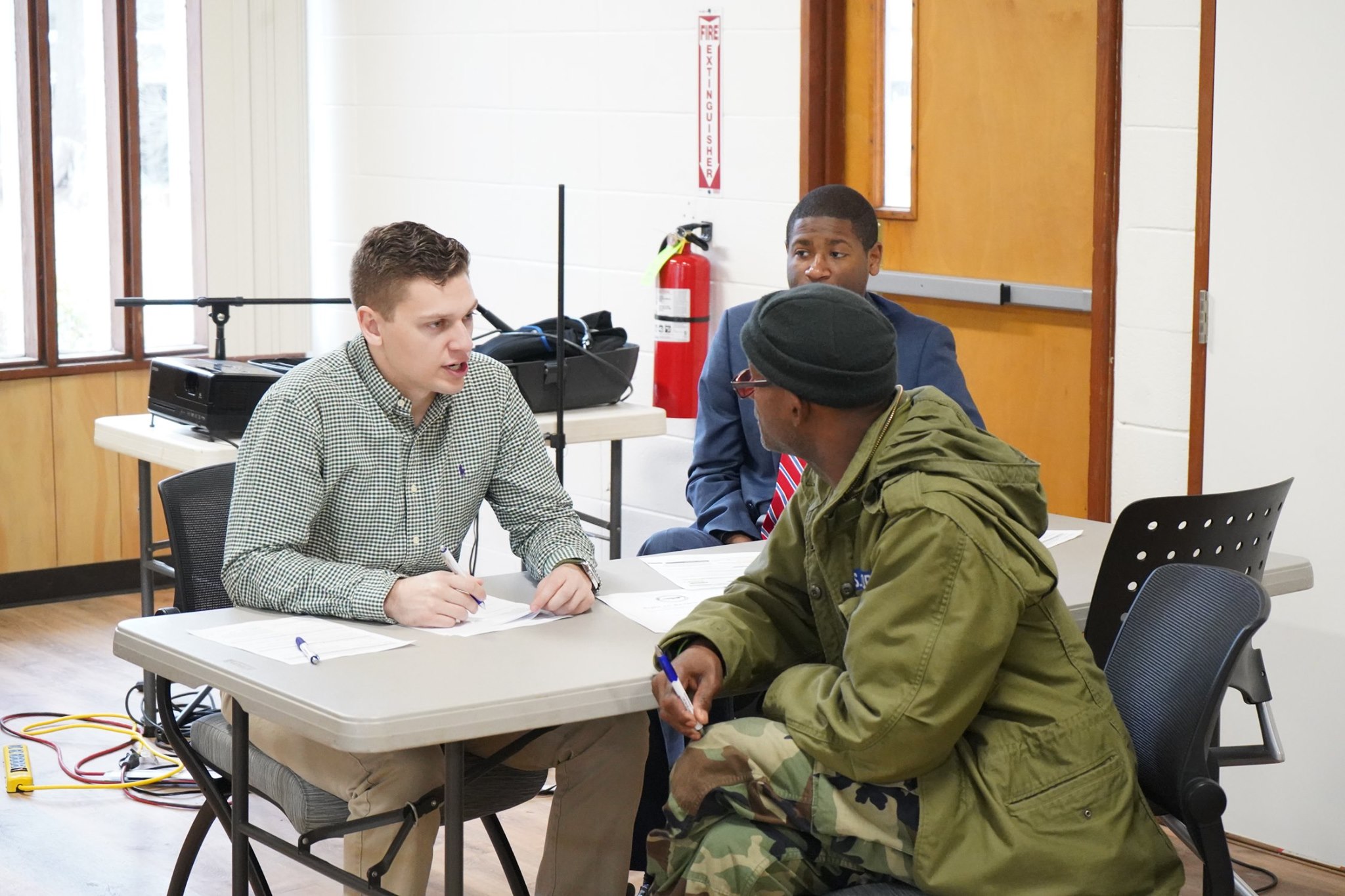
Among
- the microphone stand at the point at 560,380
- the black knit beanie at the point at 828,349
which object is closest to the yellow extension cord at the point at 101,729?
the microphone stand at the point at 560,380

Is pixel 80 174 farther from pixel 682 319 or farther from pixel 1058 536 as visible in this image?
pixel 1058 536

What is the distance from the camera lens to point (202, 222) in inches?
212

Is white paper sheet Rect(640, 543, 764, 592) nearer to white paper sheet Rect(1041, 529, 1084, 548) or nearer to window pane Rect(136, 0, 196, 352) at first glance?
white paper sheet Rect(1041, 529, 1084, 548)

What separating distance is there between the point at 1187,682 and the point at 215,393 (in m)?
2.49

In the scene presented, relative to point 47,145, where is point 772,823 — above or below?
below

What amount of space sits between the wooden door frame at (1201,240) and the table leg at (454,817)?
1914 mm

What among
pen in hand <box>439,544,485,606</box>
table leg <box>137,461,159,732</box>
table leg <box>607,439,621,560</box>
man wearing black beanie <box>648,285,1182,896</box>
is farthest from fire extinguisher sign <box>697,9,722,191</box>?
man wearing black beanie <box>648,285,1182,896</box>

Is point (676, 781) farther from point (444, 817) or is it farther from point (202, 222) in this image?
point (202, 222)

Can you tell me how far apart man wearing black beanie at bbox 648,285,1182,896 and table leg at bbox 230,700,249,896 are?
557mm

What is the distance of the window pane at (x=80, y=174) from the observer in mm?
5062

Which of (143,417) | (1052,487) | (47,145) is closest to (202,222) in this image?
(47,145)

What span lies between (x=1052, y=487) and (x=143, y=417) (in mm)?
2257

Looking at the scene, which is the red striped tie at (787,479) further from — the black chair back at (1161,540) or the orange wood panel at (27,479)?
the orange wood panel at (27,479)

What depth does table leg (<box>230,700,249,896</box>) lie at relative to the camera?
6.64ft
